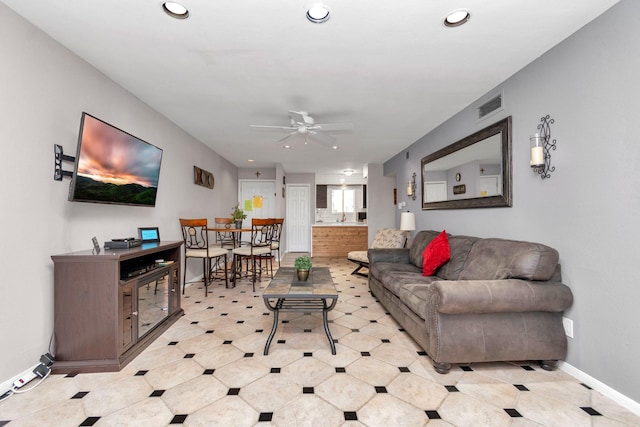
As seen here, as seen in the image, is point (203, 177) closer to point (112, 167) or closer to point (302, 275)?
point (112, 167)

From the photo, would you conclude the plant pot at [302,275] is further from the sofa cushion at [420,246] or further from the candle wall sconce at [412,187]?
the candle wall sconce at [412,187]

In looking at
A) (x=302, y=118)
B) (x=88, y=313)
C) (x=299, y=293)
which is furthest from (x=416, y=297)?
(x=88, y=313)

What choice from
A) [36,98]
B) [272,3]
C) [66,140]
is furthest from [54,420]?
[272,3]

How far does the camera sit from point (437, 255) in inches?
124

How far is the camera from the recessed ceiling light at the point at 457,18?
5.93 feet

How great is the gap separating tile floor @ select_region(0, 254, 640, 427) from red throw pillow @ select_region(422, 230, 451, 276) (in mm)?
919

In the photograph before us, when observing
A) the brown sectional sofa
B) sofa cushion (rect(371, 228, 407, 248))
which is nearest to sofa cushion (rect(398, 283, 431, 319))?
the brown sectional sofa

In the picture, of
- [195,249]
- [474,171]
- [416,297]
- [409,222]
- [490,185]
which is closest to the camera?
[416,297]

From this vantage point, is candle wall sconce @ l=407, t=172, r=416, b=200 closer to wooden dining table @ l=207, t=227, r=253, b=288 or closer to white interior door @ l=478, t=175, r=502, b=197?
white interior door @ l=478, t=175, r=502, b=197

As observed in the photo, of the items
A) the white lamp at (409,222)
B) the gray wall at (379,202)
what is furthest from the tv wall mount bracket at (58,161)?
the gray wall at (379,202)

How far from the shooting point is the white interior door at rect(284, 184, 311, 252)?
8.45m

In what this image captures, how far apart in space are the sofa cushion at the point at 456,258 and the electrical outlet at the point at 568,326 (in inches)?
33.9

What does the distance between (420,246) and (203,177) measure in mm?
3910

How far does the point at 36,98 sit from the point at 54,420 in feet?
6.98
